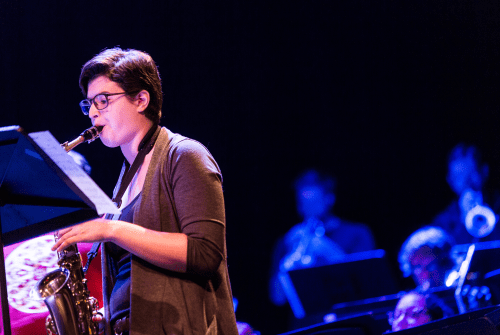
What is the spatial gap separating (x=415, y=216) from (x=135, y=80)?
4.81m

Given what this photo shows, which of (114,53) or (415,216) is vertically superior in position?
(114,53)

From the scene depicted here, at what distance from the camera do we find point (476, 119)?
5.78 meters

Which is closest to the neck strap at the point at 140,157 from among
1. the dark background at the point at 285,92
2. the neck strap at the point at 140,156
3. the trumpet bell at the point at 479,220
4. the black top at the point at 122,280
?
the neck strap at the point at 140,156

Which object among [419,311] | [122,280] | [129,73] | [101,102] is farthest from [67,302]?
[419,311]

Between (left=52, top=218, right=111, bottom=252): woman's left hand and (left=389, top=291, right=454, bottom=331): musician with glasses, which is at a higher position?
(left=52, top=218, right=111, bottom=252): woman's left hand

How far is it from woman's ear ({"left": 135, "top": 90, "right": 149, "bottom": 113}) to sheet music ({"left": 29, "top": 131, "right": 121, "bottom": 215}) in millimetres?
465

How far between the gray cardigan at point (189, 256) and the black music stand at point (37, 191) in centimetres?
21

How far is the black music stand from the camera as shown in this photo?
96 centimetres

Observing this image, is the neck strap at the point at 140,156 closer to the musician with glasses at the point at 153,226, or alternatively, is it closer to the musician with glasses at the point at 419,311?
the musician with glasses at the point at 153,226

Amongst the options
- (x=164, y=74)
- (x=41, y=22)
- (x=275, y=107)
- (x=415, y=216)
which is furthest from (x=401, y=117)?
(x=41, y=22)

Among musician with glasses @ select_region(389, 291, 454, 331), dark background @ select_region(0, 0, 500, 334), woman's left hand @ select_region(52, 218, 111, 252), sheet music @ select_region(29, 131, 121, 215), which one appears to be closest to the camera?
sheet music @ select_region(29, 131, 121, 215)

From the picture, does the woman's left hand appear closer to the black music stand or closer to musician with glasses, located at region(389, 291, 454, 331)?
the black music stand

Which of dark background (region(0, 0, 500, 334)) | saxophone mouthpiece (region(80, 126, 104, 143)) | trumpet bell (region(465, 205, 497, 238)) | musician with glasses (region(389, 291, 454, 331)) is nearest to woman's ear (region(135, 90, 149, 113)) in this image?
saxophone mouthpiece (region(80, 126, 104, 143))

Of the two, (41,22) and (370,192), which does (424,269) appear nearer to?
(370,192)
